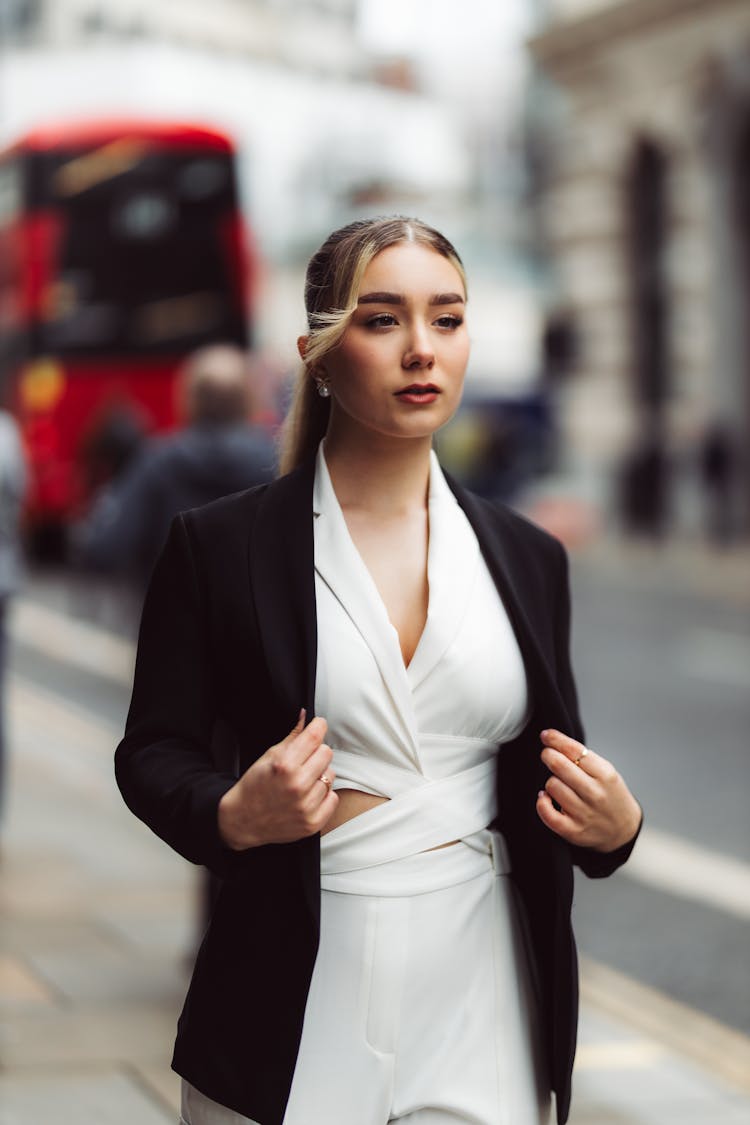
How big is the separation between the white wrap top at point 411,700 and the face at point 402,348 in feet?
0.42

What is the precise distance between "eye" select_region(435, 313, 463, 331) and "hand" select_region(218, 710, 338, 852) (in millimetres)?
462

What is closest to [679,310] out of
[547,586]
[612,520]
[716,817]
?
Result: [612,520]

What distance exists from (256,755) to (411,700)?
0.18 metres

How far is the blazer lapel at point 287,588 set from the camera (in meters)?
1.94

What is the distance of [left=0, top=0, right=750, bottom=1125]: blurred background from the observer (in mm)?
4797

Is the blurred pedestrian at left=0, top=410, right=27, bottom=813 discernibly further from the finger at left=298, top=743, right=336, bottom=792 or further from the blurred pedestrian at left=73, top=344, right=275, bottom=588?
the finger at left=298, top=743, right=336, bottom=792

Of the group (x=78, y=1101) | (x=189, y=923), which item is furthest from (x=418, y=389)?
(x=189, y=923)

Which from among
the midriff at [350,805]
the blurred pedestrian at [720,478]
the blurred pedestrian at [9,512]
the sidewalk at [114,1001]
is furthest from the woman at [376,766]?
the blurred pedestrian at [720,478]

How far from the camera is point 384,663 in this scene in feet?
6.47

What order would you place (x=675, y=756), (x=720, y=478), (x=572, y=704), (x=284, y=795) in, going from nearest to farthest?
1. (x=284, y=795)
2. (x=572, y=704)
3. (x=675, y=756)
4. (x=720, y=478)

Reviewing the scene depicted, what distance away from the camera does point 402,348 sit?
6.52 ft

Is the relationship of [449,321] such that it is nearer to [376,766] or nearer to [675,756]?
[376,766]

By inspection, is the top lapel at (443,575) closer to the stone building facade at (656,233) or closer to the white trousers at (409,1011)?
the white trousers at (409,1011)

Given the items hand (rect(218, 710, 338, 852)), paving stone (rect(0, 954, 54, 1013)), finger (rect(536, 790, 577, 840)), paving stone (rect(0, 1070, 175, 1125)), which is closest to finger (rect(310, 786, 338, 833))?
hand (rect(218, 710, 338, 852))
